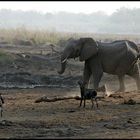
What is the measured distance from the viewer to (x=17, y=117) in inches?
611

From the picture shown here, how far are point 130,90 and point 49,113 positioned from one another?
7.34 m

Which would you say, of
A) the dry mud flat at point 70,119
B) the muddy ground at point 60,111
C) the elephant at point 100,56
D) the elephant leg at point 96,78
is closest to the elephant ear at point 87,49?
the elephant at point 100,56

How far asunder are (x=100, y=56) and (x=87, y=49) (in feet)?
2.03

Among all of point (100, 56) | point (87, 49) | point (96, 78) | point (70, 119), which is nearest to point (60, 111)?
point (70, 119)

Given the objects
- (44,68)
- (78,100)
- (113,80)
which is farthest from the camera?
(44,68)

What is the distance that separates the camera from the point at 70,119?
15031mm

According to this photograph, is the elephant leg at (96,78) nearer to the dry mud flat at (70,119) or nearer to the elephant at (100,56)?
the elephant at (100,56)

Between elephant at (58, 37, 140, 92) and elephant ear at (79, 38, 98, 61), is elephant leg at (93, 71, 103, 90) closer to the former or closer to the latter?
elephant at (58, 37, 140, 92)

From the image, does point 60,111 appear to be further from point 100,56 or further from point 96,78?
point 100,56

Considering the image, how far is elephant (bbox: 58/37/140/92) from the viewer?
2139 centimetres

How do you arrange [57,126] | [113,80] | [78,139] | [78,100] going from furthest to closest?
[113,80], [78,100], [57,126], [78,139]

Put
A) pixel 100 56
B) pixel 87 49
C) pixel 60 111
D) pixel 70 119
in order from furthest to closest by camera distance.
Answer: pixel 100 56, pixel 87 49, pixel 60 111, pixel 70 119

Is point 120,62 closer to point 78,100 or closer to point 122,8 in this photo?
point 78,100

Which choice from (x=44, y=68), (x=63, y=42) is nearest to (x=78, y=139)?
(x=44, y=68)
